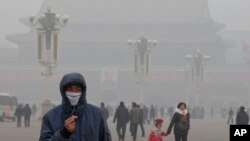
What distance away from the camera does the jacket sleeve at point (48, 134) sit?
3.86 metres

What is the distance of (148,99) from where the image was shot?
73.1m

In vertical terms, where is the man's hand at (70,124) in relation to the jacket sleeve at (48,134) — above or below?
above

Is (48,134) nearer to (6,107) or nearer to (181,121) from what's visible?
(181,121)

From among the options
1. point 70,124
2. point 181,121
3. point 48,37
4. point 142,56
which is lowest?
point 181,121

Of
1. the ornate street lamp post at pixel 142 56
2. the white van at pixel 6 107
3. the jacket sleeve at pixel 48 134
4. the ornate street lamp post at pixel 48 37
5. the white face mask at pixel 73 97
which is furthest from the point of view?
the ornate street lamp post at pixel 142 56

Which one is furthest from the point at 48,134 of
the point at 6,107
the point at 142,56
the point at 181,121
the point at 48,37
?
the point at 142,56

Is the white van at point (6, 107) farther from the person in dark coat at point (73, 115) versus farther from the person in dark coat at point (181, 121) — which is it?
the person in dark coat at point (73, 115)

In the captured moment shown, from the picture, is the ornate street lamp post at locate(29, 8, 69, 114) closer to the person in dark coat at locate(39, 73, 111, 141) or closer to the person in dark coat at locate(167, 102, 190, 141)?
the person in dark coat at locate(167, 102, 190, 141)

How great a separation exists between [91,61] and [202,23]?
43.0ft

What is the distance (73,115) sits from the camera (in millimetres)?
3945

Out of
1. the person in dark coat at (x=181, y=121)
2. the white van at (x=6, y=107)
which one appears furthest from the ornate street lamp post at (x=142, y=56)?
the person in dark coat at (x=181, y=121)

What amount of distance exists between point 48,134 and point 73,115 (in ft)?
0.54

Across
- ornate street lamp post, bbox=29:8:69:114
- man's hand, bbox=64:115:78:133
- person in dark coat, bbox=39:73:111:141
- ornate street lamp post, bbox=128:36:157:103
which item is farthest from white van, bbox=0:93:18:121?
man's hand, bbox=64:115:78:133

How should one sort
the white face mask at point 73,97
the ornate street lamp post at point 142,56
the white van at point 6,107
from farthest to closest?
1. the ornate street lamp post at point 142,56
2. the white van at point 6,107
3. the white face mask at point 73,97
